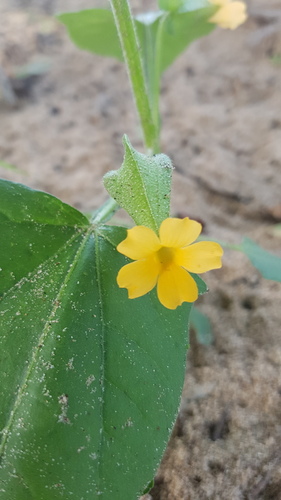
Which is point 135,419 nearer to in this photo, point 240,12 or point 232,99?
point 240,12

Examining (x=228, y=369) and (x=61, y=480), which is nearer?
(x=61, y=480)

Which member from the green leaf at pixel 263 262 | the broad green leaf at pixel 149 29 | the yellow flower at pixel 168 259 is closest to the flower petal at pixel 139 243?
the yellow flower at pixel 168 259

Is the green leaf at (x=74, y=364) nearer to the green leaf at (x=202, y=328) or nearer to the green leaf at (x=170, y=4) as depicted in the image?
the green leaf at (x=202, y=328)

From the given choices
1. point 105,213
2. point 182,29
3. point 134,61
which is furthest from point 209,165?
point 105,213

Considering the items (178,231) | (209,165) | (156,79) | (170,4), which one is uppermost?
(170,4)

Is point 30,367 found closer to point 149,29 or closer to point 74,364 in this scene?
point 74,364

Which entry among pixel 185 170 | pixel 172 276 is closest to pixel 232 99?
pixel 185 170
